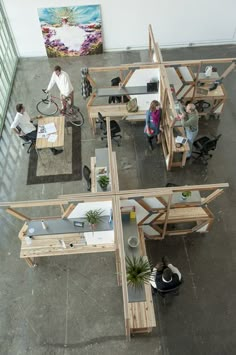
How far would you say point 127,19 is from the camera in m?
9.67

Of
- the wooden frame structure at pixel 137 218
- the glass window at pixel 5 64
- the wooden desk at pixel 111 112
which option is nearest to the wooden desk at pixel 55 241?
the wooden frame structure at pixel 137 218

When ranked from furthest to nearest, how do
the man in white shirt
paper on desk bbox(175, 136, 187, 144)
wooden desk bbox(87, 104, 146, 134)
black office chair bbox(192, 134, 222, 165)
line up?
wooden desk bbox(87, 104, 146, 134) < the man in white shirt < black office chair bbox(192, 134, 222, 165) < paper on desk bbox(175, 136, 187, 144)

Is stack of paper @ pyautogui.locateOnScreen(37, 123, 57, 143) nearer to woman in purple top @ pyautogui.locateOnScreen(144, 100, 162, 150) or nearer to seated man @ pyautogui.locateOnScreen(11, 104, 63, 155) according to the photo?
seated man @ pyautogui.locateOnScreen(11, 104, 63, 155)

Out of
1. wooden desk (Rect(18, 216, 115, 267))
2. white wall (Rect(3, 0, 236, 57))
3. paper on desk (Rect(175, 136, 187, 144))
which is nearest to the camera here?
wooden desk (Rect(18, 216, 115, 267))

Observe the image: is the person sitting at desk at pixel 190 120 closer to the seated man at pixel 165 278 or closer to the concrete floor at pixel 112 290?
the concrete floor at pixel 112 290

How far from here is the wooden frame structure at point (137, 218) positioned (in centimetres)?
470

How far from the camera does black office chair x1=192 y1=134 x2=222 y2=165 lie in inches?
276

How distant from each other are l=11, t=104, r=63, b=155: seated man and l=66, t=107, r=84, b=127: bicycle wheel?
1.15m

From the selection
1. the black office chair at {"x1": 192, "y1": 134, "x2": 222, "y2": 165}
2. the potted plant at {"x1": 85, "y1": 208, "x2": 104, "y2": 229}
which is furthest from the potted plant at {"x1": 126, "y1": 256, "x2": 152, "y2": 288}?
the black office chair at {"x1": 192, "y1": 134, "x2": 222, "y2": 165}

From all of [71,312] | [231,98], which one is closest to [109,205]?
[71,312]

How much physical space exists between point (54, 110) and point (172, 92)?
133 inches

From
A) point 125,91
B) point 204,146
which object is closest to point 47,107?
point 125,91

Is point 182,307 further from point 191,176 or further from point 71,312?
point 191,176

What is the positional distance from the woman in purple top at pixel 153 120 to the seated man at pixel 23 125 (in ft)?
7.90
